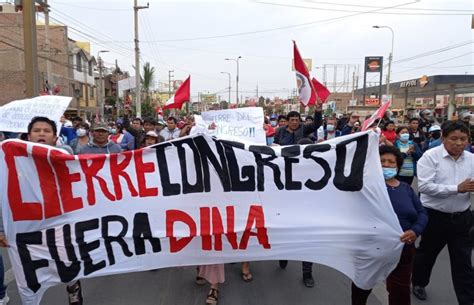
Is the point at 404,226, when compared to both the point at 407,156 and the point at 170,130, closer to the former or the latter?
the point at 407,156

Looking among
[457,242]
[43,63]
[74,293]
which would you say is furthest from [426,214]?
[43,63]

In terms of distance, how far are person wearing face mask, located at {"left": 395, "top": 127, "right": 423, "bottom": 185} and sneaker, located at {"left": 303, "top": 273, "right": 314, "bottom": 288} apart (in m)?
2.47

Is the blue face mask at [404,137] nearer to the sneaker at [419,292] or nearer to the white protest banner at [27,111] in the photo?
the sneaker at [419,292]

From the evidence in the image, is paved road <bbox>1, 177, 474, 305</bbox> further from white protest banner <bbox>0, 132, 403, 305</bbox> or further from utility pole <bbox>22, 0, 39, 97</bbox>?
utility pole <bbox>22, 0, 39, 97</bbox>

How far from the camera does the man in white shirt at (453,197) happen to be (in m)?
3.40

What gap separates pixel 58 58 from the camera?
35469 mm

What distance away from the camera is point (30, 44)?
7.36 metres

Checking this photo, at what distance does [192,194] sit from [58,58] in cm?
3675

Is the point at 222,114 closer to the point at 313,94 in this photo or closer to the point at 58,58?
the point at 313,94

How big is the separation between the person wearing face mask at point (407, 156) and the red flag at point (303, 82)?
1.72 meters

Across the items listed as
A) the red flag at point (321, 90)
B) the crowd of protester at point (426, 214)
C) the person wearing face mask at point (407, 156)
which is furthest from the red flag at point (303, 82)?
the crowd of protester at point (426, 214)

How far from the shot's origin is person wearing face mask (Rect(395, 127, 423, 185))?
5936 mm

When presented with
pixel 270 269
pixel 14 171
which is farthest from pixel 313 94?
pixel 14 171

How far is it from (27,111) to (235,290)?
2.85 meters
